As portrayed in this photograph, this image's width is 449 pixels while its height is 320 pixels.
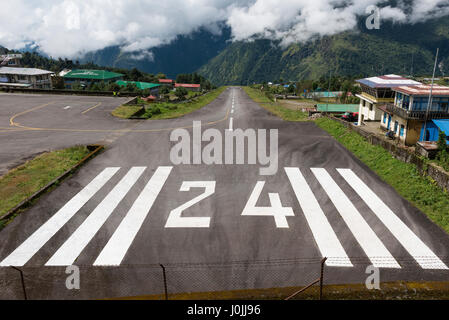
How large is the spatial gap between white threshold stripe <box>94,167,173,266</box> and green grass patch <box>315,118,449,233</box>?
17463mm

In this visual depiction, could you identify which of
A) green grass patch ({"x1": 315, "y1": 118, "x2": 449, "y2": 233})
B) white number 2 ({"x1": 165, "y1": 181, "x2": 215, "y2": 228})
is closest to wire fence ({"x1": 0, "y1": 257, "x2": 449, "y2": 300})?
white number 2 ({"x1": 165, "y1": 181, "x2": 215, "y2": 228})

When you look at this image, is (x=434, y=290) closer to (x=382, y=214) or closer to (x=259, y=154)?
(x=382, y=214)

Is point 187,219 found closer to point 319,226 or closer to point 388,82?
point 319,226

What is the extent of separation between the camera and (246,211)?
17922 millimetres

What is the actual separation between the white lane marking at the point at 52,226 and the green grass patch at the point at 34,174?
245 cm

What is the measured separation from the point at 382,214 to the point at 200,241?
37.8 ft

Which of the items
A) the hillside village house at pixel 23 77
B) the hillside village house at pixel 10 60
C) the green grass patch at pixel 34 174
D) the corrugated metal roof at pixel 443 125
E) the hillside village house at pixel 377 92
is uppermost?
the hillside village house at pixel 10 60

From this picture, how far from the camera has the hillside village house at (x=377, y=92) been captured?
45.5 m

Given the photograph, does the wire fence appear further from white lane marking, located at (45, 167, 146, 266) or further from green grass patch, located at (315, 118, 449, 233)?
green grass patch, located at (315, 118, 449, 233)

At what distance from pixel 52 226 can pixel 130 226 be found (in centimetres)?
432

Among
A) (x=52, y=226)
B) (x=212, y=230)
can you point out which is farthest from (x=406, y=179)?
(x=52, y=226)

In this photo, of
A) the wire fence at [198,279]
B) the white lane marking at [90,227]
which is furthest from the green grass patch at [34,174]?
the wire fence at [198,279]

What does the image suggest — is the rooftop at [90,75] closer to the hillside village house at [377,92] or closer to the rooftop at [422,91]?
the hillside village house at [377,92]

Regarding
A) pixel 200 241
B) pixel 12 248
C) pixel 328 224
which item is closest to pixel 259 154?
pixel 328 224
